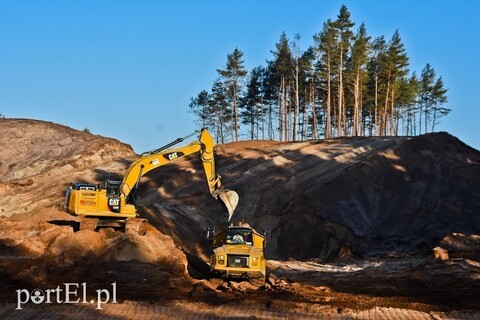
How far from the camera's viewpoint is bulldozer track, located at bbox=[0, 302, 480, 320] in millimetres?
15523

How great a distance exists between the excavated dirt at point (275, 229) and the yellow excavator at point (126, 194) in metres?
1.15

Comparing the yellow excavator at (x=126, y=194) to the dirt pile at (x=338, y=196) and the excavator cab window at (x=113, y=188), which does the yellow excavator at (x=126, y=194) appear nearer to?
the excavator cab window at (x=113, y=188)

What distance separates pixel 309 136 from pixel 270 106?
23.8 ft

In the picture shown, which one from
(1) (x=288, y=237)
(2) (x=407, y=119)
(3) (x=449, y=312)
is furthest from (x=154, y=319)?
(2) (x=407, y=119)

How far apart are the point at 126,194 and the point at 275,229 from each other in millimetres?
14677

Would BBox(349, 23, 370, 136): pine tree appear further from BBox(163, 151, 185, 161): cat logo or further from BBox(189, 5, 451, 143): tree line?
BBox(163, 151, 185, 161): cat logo

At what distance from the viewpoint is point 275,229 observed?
129 feet

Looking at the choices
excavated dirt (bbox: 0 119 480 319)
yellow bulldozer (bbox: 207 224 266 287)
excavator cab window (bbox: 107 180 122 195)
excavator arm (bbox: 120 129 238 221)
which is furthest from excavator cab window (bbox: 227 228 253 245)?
excavator cab window (bbox: 107 180 122 195)

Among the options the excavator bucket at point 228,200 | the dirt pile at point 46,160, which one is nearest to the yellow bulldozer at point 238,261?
the excavator bucket at point 228,200

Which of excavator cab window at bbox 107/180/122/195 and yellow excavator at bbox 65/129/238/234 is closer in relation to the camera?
yellow excavator at bbox 65/129/238/234

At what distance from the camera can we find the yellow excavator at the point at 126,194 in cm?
2559

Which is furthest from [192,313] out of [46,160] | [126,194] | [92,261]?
[46,160]

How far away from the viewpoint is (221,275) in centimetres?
2317

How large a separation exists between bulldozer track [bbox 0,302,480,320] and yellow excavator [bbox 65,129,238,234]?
840 cm
